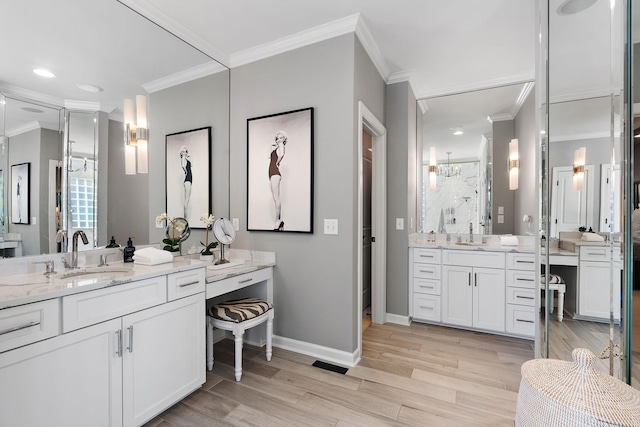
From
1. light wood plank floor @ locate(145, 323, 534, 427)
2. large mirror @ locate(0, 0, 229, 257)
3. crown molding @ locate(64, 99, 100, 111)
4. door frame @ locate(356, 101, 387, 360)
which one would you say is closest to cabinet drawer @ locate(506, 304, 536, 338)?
light wood plank floor @ locate(145, 323, 534, 427)

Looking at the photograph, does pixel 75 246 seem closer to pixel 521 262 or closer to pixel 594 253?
pixel 594 253

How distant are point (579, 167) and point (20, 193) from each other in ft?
9.19

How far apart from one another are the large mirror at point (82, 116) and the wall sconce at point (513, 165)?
11.1ft

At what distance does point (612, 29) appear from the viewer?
1028mm

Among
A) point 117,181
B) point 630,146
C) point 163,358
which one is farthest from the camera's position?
point 117,181

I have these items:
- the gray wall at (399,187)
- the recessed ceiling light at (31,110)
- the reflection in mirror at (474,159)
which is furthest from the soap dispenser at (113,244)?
the reflection in mirror at (474,159)

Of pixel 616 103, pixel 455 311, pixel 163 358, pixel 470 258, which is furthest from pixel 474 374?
pixel 163 358

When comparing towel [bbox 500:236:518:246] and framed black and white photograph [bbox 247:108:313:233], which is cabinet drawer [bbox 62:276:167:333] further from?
towel [bbox 500:236:518:246]

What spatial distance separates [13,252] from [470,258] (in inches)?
138

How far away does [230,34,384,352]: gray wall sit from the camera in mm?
2291

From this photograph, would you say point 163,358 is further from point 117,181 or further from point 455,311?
point 455,311

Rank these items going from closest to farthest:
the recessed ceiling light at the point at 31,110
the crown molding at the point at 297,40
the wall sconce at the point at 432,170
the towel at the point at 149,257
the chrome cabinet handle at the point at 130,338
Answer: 1. the chrome cabinet handle at the point at 130,338
2. the recessed ceiling light at the point at 31,110
3. the towel at the point at 149,257
4. the crown molding at the point at 297,40
5. the wall sconce at the point at 432,170

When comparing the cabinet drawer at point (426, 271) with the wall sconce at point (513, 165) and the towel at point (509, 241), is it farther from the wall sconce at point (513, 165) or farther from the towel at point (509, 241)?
the wall sconce at point (513, 165)

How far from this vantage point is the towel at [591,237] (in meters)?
1.14
